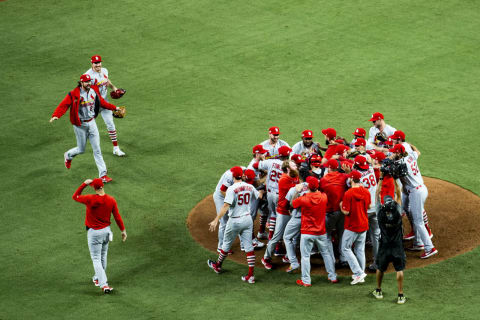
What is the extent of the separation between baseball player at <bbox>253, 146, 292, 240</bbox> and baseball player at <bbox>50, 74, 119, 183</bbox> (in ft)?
12.5

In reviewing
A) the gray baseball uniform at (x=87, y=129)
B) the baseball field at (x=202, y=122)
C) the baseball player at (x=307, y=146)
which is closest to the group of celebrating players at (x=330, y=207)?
the baseball player at (x=307, y=146)

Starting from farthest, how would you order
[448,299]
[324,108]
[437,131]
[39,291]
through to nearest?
[324,108] < [437,131] < [39,291] < [448,299]

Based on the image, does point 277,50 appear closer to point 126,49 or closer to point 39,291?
point 126,49

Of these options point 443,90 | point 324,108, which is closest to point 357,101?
point 324,108

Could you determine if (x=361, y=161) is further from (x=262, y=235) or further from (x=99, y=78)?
(x=99, y=78)

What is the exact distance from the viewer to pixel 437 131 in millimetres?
15453

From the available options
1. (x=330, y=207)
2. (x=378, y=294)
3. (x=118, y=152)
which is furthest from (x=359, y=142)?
(x=118, y=152)

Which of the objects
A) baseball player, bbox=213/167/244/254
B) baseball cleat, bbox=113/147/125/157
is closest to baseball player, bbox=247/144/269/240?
baseball player, bbox=213/167/244/254

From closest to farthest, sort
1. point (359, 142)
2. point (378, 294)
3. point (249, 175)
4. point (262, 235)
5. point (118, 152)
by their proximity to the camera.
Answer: point (378, 294) → point (249, 175) → point (359, 142) → point (262, 235) → point (118, 152)

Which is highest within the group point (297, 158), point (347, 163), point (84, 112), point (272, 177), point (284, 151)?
point (84, 112)

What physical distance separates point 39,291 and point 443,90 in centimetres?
1058

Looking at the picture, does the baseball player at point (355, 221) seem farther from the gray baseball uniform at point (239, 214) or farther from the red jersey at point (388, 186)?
the gray baseball uniform at point (239, 214)

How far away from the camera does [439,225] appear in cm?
1213

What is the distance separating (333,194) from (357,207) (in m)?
0.51
